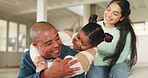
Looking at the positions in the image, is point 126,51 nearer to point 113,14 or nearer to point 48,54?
point 113,14

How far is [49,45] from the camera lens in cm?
39

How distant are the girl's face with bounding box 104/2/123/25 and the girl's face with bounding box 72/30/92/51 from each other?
0.37 feet

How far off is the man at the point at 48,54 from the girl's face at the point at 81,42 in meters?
0.02

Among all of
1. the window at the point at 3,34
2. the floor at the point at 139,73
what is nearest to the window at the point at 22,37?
the window at the point at 3,34

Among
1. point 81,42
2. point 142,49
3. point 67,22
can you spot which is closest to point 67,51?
point 81,42

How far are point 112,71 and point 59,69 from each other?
0.20m

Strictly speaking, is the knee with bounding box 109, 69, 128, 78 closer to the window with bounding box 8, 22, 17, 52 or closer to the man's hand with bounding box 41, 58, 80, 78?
the man's hand with bounding box 41, 58, 80, 78

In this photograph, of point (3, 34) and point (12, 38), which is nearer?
point (3, 34)

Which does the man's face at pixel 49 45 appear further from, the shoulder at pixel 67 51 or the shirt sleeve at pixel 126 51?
the shirt sleeve at pixel 126 51

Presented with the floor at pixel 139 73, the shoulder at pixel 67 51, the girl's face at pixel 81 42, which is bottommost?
the floor at pixel 139 73

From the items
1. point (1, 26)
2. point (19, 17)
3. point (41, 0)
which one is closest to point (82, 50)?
point (41, 0)

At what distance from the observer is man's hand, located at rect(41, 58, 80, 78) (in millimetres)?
371

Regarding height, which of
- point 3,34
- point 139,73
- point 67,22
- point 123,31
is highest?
point 67,22

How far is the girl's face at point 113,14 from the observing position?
20.0 inches
